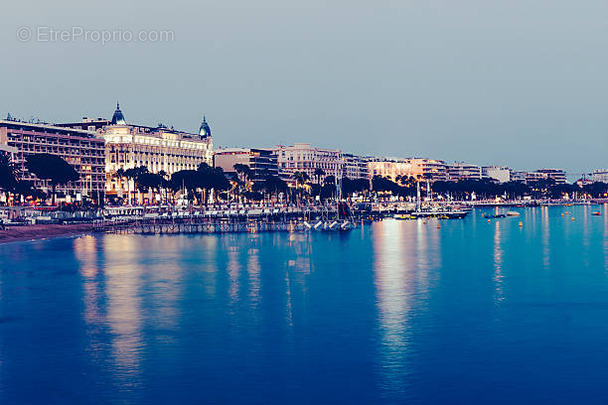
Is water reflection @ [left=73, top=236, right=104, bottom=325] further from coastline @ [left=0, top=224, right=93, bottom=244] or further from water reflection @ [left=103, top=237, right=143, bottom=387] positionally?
coastline @ [left=0, top=224, right=93, bottom=244]

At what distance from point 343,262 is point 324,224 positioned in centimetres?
6973

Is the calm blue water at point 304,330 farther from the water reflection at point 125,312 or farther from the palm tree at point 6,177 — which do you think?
the palm tree at point 6,177

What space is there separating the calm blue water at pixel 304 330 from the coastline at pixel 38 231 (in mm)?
30032

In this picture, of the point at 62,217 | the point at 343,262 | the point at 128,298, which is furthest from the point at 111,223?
the point at 128,298

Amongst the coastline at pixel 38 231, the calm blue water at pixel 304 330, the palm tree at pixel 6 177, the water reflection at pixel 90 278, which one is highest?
the palm tree at pixel 6 177

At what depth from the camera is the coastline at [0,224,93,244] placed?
4771 inches

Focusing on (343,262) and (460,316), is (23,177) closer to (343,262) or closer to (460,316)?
(343,262)

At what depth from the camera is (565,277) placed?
243 feet

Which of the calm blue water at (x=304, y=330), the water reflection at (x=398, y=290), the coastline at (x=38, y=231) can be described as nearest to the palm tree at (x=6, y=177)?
the coastline at (x=38, y=231)

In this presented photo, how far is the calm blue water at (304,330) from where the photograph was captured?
3553 centimetres

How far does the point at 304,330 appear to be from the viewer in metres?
48.1

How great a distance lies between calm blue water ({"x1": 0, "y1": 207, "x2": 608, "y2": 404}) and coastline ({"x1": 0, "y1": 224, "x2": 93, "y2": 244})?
30.0 meters

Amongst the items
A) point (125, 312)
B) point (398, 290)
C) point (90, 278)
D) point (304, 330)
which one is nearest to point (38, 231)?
point (90, 278)

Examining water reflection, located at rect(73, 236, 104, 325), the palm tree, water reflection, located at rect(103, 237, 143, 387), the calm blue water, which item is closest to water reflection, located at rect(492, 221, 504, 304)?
the calm blue water
